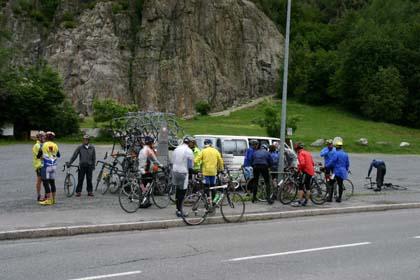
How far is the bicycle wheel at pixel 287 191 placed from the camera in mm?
15938

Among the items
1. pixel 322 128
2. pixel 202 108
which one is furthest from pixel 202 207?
pixel 202 108

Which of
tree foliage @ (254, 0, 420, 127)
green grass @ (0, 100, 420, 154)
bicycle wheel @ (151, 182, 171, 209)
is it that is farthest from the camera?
tree foliage @ (254, 0, 420, 127)

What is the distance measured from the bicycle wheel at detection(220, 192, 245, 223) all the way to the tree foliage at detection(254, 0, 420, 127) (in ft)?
204

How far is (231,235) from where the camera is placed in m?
10.9

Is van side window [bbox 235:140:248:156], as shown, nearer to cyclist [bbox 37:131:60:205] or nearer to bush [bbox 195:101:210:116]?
cyclist [bbox 37:131:60:205]

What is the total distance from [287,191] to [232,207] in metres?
3.23

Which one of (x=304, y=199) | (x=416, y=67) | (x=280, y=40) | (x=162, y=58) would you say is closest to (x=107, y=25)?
(x=162, y=58)

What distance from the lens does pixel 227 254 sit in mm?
8867

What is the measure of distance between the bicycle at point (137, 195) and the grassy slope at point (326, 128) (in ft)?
111

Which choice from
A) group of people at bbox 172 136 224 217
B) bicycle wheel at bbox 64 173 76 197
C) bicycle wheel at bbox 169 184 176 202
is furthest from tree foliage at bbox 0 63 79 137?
group of people at bbox 172 136 224 217

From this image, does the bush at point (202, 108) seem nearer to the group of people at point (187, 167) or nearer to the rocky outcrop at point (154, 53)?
the rocky outcrop at point (154, 53)

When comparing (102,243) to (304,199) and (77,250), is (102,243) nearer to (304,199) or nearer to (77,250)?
(77,250)

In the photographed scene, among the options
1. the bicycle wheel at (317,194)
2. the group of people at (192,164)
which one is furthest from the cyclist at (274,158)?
the bicycle wheel at (317,194)

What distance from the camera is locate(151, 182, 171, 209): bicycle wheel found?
1412 cm
